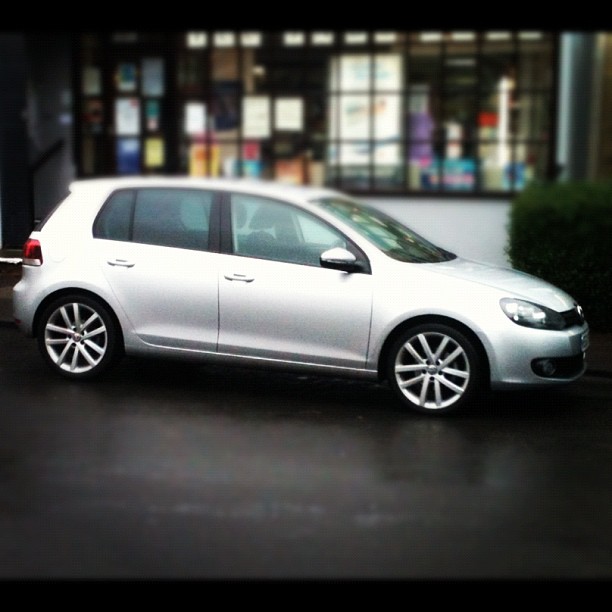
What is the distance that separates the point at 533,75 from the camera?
16312mm

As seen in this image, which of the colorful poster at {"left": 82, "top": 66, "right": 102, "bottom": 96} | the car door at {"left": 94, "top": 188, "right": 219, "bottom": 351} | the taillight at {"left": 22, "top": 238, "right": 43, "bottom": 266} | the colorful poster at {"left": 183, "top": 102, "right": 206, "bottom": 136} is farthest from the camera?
the colorful poster at {"left": 82, "top": 66, "right": 102, "bottom": 96}

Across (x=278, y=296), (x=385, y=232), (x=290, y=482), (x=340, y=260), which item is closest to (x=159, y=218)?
(x=278, y=296)

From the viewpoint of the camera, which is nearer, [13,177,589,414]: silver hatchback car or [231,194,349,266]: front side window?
[13,177,589,414]: silver hatchback car

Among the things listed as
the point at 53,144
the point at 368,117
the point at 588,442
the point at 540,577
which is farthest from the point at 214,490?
the point at 53,144

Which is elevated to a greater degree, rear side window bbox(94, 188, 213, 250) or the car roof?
the car roof

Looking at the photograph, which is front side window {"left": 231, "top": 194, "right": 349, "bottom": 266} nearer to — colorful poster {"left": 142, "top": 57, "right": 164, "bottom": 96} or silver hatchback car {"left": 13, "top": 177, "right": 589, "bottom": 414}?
silver hatchback car {"left": 13, "top": 177, "right": 589, "bottom": 414}

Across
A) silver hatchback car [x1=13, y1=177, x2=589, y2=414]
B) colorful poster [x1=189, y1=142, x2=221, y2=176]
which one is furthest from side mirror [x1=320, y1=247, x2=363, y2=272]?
colorful poster [x1=189, y1=142, x2=221, y2=176]

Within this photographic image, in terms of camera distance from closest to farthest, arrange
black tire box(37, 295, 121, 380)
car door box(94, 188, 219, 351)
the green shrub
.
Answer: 1. car door box(94, 188, 219, 351)
2. black tire box(37, 295, 121, 380)
3. the green shrub

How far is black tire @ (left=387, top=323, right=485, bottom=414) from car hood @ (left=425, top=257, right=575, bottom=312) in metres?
0.47

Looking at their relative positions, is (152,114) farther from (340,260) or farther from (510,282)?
(510,282)

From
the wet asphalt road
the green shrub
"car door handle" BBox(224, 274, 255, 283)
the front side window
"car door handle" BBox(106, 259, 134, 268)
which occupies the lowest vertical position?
the wet asphalt road

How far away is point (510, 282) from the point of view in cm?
926

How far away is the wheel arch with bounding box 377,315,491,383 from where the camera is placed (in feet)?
29.1

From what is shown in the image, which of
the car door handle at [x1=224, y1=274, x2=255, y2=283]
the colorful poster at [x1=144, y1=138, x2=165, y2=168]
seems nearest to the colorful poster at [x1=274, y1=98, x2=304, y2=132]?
the colorful poster at [x1=144, y1=138, x2=165, y2=168]
